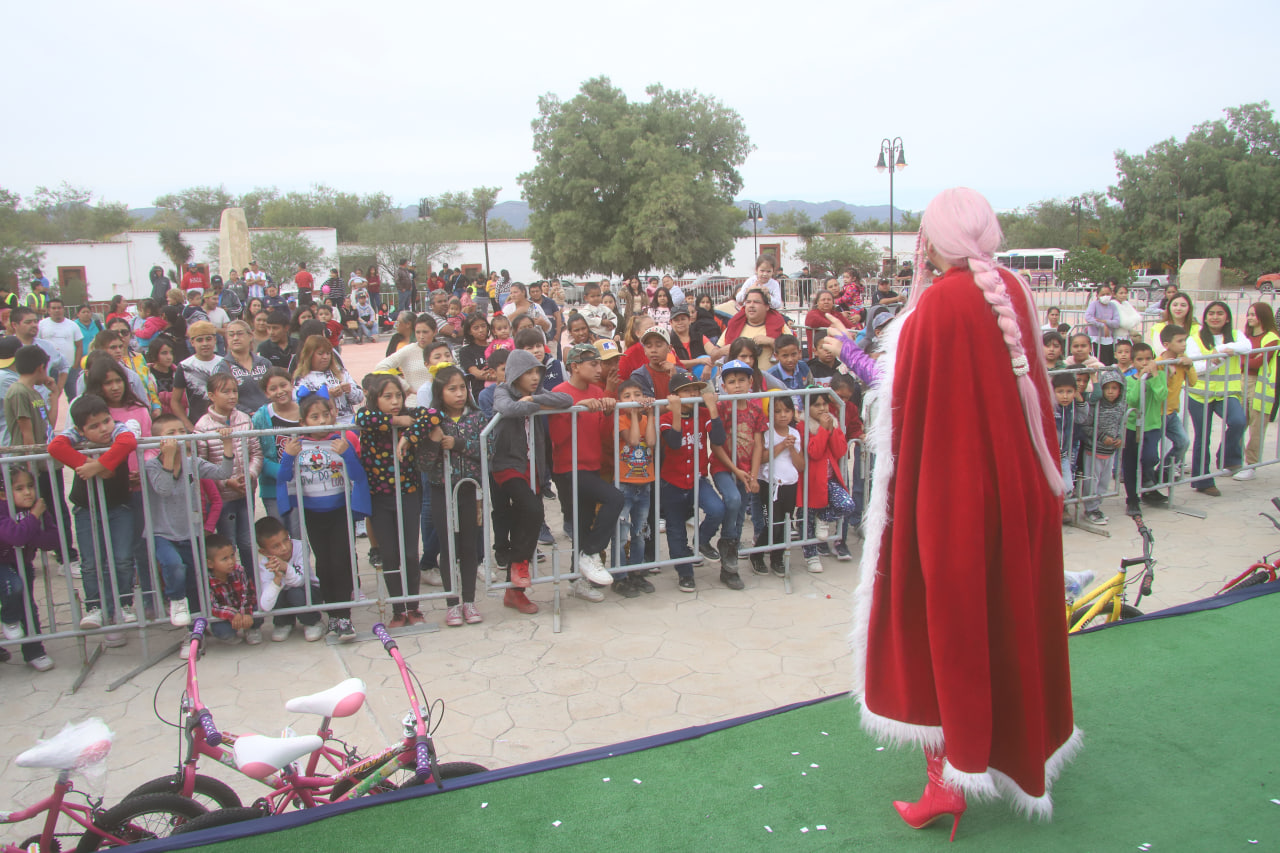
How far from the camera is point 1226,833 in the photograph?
267 centimetres

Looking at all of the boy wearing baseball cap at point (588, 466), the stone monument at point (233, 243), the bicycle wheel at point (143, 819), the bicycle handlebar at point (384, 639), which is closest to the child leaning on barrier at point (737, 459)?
the boy wearing baseball cap at point (588, 466)

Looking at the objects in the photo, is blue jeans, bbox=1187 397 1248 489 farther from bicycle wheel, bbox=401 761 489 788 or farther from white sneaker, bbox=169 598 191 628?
white sneaker, bbox=169 598 191 628

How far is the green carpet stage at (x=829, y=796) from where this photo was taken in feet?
8.94

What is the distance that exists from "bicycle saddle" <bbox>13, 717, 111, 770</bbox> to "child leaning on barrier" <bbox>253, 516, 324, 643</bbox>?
2342mm

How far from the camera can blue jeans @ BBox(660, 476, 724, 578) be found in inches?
226

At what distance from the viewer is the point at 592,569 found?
17.9 ft

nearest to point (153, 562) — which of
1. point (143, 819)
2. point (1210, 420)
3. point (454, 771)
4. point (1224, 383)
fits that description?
point (143, 819)

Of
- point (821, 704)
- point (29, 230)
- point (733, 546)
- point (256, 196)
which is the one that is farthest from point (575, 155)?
point (256, 196)

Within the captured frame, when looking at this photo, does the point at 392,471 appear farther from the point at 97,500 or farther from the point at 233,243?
the point at 233,243

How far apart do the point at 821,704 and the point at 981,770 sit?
1.19m

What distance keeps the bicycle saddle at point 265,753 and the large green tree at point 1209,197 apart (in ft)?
170

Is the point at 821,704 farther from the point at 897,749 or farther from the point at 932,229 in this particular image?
the point at 932,229

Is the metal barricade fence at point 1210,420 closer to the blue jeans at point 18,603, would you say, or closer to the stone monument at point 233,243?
the blue jeans at point 18,603

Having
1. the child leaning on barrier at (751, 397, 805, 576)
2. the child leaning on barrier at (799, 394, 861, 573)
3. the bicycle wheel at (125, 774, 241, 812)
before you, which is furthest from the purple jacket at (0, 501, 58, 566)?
the child leaning on barrier at (799, 394, 861, 573)
